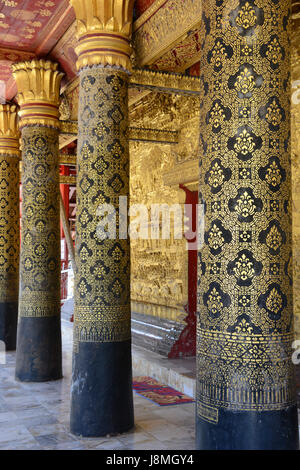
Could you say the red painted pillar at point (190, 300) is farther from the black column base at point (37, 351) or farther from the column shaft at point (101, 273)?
the column shaft at point (101, 273)

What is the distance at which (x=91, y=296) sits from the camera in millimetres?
4926

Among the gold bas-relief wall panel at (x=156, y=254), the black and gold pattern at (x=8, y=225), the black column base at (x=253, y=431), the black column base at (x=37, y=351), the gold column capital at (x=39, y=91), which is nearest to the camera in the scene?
the black column base at (x=253, y=431)

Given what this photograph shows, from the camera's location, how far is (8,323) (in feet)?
32.1

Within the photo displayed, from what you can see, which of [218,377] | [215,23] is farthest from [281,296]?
[215,23]

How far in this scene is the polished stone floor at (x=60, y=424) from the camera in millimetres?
4617

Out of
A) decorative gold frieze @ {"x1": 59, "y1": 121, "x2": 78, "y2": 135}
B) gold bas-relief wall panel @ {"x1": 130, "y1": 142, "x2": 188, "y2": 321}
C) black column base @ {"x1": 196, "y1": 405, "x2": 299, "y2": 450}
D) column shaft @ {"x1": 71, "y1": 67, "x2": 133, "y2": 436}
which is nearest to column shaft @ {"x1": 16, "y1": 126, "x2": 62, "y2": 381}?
decorative gold frieze @ {"x1": 59, "y1": 121, "x2": 78, "y2": 135}

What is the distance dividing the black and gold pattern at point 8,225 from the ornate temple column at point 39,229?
7.77 ft

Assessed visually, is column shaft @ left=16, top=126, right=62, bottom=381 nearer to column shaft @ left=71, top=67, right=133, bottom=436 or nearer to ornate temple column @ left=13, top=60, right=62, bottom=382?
ornate temple column @ left=13, top=60, right=62, bottom=382

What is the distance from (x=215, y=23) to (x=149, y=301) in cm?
693

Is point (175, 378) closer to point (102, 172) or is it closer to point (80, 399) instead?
point (80, 399)

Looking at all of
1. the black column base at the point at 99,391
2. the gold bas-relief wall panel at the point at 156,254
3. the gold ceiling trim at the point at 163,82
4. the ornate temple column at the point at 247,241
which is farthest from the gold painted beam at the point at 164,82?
the ornate temple column at the point at 247,241

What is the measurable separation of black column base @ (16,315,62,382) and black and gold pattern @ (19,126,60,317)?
13cm

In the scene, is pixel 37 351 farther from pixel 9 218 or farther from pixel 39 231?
pixel 9 218

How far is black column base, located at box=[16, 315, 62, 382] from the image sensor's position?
7.21m
